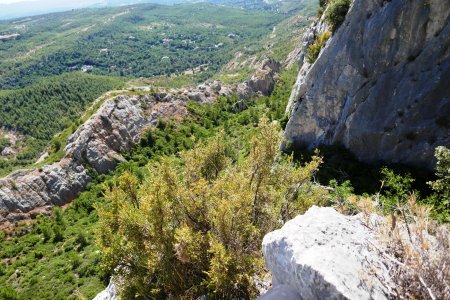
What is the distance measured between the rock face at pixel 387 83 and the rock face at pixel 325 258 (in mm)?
23605

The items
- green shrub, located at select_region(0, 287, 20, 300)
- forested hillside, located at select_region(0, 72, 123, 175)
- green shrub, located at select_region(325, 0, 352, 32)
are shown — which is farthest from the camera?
forested hillside, located at select_region(0, 72, 123, 175)

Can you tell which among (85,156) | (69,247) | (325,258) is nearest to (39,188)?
(85,156)

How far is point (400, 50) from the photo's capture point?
105 feet

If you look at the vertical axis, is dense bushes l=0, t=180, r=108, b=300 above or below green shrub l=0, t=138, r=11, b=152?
above

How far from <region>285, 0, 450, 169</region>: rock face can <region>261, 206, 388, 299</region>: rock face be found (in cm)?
2360

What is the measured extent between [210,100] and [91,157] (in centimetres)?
4174

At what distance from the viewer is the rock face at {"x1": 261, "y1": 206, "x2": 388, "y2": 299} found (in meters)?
8.17

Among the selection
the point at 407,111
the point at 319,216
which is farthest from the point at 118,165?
the point at 319,216

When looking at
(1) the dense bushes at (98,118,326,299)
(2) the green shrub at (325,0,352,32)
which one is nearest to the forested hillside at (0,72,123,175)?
(2) the green shrub at (325,0,352,32)

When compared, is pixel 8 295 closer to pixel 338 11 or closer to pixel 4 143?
pixel 338 11

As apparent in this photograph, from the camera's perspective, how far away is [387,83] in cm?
3338

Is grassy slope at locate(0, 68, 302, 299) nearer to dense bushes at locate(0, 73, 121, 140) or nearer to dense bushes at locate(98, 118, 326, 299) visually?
dense bushes at locate(98, 118, 326, 299)

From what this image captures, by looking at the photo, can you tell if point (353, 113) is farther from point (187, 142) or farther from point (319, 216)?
point (187, 142)

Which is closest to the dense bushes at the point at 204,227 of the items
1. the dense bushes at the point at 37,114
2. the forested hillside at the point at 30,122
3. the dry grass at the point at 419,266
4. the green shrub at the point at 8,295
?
the dry grass at the point at 419,266
